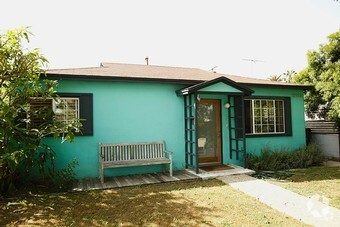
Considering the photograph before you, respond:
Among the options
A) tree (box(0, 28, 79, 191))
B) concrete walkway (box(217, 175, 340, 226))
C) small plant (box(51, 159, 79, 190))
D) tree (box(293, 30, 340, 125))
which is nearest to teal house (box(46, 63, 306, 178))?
small plant (box(51, 159, 79, 190))

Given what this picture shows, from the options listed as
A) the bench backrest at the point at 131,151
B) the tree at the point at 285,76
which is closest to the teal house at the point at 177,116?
the bench backrest at the point at 131,151

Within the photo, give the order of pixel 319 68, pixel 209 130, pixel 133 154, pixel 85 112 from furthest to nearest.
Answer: pixel 319 68 < pixel 209 130 < pixel 133 154 < pixel 85 112

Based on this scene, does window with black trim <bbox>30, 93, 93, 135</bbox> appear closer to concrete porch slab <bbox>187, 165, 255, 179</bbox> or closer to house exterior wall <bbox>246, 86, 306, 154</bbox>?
concrete porch slab <bbox>187, 165, 255, 179</bbox>

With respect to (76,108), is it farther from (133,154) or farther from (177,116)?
(177,116)

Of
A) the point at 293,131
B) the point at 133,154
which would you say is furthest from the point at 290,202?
the point at 293,131

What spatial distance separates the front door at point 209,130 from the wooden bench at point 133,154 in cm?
158

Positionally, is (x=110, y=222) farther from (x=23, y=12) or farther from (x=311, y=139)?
(x=311, y=139)

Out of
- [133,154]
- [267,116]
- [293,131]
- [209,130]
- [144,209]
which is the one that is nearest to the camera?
[144,209]

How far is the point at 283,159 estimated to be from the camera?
25.8 ft

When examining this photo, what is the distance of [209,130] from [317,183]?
140 inches

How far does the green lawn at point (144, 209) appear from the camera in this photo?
3715 mm

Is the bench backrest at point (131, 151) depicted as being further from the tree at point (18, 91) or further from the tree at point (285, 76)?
the tree at point (285, 76)

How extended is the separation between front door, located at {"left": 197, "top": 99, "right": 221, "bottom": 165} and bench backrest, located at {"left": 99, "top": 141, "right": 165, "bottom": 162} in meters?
1.67

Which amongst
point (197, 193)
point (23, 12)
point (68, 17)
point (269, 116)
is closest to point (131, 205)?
point (197, 193)
